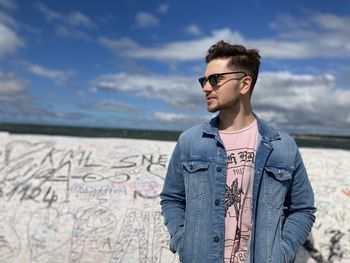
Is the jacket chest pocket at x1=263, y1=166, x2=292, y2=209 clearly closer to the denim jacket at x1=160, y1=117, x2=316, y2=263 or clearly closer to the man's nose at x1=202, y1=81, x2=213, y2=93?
the denim jacket at x1=160, y1=117, x2=316, y2=263

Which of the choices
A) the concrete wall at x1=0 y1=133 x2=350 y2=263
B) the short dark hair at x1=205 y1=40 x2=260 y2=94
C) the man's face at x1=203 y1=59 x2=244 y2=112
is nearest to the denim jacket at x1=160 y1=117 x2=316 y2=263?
the man's face at x1=203 y1=59 x2=244 y2=112

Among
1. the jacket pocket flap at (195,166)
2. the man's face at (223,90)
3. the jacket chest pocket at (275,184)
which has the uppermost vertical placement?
the man's face at (223,90)

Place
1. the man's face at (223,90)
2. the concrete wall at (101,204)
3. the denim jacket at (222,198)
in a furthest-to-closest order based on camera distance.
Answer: the concrete wall at (101,204)
the man's face at (223,90)
the denim jacket at (222,198)

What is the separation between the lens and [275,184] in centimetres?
243

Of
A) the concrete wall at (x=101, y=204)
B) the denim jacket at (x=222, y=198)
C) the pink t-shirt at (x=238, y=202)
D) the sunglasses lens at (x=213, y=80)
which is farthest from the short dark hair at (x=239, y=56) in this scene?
the concrete wall at (x=101, y=204)

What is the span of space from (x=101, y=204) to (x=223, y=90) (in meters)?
3.48

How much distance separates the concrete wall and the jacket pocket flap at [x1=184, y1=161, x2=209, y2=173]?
9.72 feet

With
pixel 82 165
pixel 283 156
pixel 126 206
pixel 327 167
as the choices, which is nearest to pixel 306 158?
pixel 327 167

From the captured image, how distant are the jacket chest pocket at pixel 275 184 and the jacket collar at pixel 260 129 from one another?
192 mm

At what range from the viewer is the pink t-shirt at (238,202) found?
2359 millimetres

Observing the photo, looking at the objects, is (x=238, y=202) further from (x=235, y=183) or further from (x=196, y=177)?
(x=196, y=177)

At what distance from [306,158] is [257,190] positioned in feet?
12.9

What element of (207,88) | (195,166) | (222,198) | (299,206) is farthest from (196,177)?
(299,206)

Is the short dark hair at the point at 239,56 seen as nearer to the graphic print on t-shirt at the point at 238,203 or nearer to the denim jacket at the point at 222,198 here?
the denim jacket at the point at 222,198
